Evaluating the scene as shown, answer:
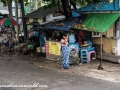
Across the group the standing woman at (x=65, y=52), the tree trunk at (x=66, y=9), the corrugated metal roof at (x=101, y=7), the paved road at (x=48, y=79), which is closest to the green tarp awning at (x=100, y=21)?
the corrugated metal roof at (x=101, y=7)

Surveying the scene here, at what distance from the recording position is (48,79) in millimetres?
9312

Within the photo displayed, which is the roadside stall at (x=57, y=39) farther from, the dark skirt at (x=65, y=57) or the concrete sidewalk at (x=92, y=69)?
the dark skirt at (x=65, y=57)

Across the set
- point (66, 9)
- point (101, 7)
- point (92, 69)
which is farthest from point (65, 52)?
point (66, 9)

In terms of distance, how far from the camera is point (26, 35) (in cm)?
1895

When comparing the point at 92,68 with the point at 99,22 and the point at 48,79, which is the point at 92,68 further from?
the point at 48,79

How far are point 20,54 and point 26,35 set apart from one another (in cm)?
316

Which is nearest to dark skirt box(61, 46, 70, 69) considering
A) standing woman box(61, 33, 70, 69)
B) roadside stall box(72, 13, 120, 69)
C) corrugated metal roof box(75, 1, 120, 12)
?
standing woman box(61, 33, 70, 69)

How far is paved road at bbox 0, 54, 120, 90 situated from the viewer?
8.23 m

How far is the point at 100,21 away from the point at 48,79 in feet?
13.9

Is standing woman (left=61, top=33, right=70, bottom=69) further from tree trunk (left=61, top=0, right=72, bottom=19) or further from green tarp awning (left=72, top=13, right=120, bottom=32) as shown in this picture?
tree trunk (left=61, top=0, right=72, bottom=19)

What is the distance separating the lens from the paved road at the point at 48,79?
8227mm

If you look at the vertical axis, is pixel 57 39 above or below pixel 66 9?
below

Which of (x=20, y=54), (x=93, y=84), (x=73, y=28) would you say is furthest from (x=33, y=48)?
(x=93, y=84)

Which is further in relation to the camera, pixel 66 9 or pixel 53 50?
pixel 66 9
